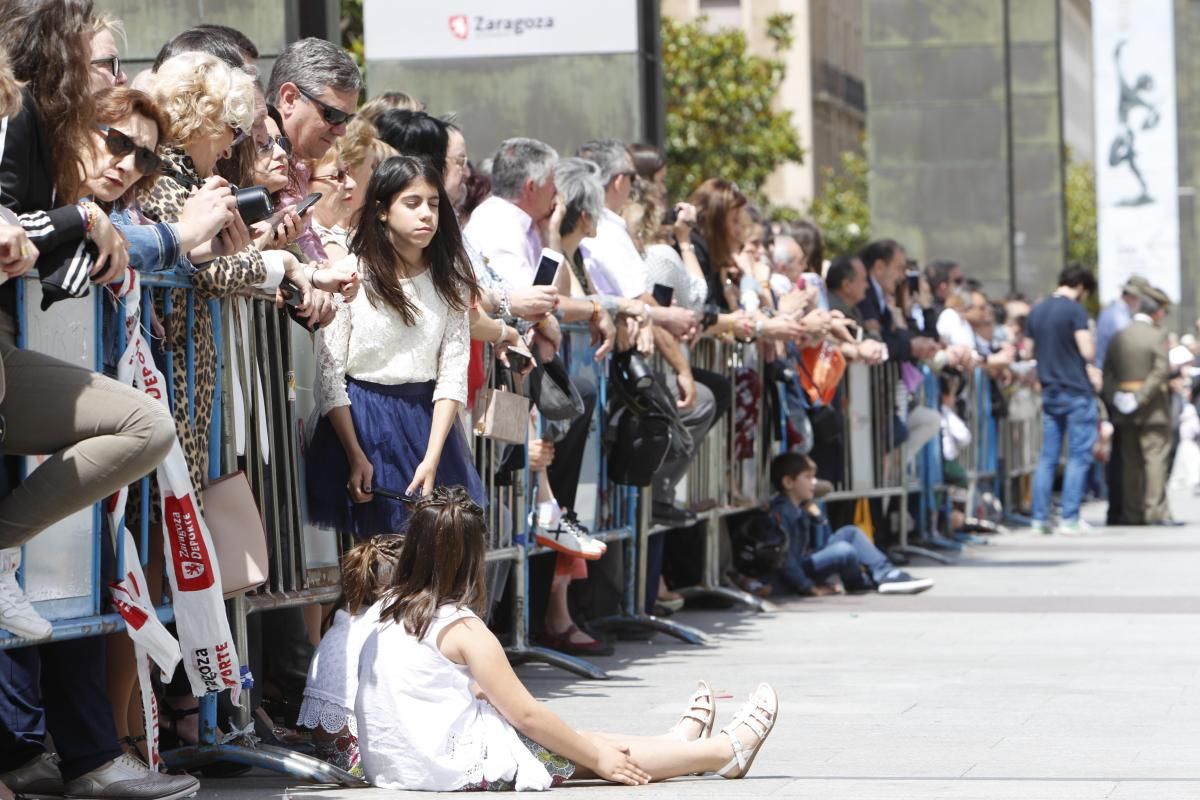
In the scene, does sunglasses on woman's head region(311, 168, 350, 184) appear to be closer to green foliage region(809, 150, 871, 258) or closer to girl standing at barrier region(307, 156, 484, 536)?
girl standing at barrier region(307, 156, 484, 536)

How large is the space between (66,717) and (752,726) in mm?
1882

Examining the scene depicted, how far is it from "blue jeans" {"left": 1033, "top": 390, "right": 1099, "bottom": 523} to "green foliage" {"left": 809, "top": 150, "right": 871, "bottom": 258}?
38.6 m

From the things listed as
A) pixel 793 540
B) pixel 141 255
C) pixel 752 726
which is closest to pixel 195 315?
pixel 141 255

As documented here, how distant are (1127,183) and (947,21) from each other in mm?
8307

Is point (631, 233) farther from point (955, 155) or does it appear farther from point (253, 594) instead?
point (955, 155)

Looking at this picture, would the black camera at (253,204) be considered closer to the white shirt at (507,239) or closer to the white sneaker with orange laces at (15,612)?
the white sneaker with orange laces at (15,612)

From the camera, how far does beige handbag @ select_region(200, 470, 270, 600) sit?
654cm

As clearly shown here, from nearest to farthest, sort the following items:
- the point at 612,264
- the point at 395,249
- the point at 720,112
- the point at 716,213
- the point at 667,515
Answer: the point at 395,249 < the point at 612,264 < the point at 667,515 < the point at 716,213 < the point at 720,112

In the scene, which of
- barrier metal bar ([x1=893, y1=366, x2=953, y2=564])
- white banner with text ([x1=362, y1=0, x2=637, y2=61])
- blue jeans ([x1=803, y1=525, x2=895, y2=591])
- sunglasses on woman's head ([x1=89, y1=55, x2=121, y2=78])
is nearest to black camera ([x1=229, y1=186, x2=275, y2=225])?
sunglasses on woman's head ([x1=89, y1=55, x2=121, y2=78])

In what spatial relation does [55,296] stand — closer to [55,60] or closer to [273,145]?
[55,60]

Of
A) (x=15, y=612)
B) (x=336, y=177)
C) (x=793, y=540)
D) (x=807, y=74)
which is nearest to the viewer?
(x=15, y=612)

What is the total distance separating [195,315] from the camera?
21.7ft

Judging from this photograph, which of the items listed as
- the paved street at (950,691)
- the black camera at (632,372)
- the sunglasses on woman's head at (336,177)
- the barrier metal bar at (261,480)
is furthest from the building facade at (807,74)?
the barrier metal bar at (261,480)

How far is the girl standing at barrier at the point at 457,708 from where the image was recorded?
6309 millimetres
